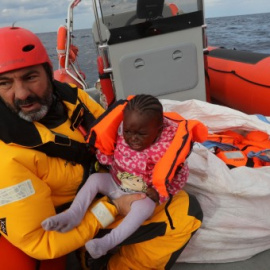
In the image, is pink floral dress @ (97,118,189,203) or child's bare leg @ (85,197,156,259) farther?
pink floral dress @ (97,118,189,203)

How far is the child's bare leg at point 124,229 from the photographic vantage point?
1.33m

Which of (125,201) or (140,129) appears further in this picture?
(125,201)

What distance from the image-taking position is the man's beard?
1.33m

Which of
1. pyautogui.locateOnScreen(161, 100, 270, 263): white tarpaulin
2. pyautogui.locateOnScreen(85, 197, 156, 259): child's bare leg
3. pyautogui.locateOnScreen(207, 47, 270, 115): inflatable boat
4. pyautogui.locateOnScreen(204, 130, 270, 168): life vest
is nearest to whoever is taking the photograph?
pyautogui.locateOnScreen(85, 197, 156, 259): child's bare leg

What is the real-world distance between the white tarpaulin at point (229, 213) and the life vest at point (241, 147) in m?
0.21

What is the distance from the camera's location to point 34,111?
1.36m

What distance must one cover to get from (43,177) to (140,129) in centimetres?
47

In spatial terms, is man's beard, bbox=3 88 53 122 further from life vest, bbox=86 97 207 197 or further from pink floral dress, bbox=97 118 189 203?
pink floral dress, bbox=97 118 189 203

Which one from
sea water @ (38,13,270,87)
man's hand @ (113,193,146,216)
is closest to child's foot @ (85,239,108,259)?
man's hand @ (113,193,146,216)

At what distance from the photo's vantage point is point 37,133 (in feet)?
4.38

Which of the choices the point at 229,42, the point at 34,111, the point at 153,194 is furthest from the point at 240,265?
the point at 229,42

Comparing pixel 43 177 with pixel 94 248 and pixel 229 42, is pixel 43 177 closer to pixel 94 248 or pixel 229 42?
pixel 94 248

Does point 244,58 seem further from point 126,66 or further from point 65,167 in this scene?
point 65,167

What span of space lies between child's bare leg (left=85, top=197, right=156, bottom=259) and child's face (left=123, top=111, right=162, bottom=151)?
0.85 feet
